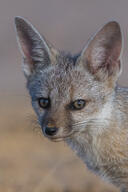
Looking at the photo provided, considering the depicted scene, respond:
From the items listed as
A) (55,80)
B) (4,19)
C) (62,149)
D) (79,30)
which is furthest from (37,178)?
(4,19)

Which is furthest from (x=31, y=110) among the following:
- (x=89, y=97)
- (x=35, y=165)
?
(x=89, y=97)

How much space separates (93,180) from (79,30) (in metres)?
16.3

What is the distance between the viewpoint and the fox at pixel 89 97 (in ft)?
18.4

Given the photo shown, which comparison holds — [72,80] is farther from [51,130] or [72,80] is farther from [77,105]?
[51,130]

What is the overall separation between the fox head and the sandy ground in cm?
67

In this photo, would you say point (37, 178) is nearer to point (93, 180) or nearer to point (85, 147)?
point (93, 180)

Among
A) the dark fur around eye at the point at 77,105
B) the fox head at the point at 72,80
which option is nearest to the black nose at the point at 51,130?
the fox head at the point at 72,80

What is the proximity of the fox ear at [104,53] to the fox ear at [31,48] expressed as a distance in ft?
1.75

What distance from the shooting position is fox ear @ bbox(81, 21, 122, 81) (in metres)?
5.72

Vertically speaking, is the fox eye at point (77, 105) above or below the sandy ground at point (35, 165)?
above

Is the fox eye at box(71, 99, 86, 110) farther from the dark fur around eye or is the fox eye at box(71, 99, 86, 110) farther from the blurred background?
the blurred background

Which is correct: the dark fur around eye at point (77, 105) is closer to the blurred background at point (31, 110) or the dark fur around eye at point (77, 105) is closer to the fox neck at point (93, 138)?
the fox neck at point (93, 138)

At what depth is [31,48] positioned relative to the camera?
6273mm

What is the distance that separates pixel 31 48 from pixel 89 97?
115 centimetres
